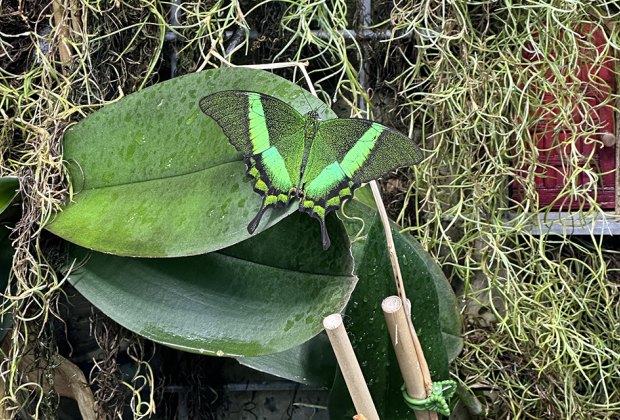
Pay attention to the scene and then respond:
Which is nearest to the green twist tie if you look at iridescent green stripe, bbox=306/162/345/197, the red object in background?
iridescent green stripe, bbox=306/162/345/197

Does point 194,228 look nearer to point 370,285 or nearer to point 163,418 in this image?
point 370,285

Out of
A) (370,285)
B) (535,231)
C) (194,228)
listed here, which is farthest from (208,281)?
(535,231)

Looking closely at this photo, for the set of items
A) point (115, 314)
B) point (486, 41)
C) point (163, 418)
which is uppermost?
point (486, 41)

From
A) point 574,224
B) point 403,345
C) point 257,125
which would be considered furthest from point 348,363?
point 574,224

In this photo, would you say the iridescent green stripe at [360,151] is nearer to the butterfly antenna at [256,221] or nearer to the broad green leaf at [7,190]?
the butterfly antenna at [256,221]

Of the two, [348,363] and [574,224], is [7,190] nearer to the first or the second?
[348,363]

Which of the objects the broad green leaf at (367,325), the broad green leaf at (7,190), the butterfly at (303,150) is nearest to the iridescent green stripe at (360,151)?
the butterfly at (303,150)

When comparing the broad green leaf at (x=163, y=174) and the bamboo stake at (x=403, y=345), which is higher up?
the broad green leaf at (x=163, y=174)
